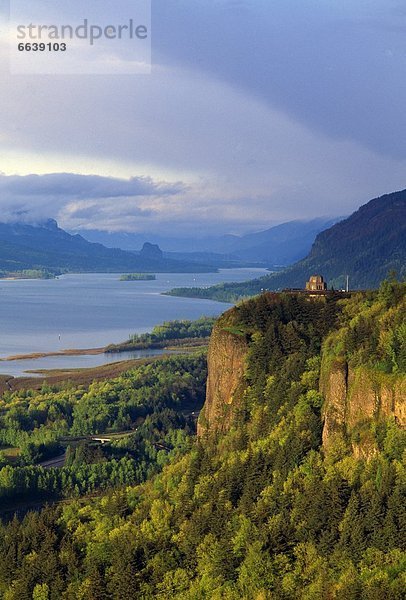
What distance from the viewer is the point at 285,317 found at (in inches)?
2484

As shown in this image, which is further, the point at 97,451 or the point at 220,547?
the point at 97,451

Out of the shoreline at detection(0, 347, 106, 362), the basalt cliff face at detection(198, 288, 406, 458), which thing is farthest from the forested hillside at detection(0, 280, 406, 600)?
the shoreline at detection(0, 347, 106, 362)

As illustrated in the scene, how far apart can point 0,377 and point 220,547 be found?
87.2 meters

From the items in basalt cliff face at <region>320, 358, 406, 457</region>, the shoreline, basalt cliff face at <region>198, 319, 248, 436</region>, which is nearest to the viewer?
basalt cliff face at <region>320, 358, 406, 457</region>

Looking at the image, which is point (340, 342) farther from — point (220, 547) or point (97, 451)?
point (97, 451)

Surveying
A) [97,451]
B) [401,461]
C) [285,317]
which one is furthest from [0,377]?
[401,461]

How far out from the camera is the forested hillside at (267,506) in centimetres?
4294

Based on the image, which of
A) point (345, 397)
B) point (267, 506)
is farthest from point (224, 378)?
point (267, 506)

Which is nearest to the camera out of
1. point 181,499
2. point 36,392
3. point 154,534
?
point 154,534

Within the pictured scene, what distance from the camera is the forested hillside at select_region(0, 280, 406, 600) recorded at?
42938mm

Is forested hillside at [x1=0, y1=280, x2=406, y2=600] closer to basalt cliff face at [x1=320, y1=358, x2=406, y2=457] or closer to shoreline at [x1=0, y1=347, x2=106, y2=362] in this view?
basalt cliff face at [x1=320, y1=358, x2=406, y2=457]

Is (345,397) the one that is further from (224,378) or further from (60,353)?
(60,353)

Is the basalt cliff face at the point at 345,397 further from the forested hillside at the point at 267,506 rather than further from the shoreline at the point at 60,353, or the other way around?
the shoreline at the point at 60,353

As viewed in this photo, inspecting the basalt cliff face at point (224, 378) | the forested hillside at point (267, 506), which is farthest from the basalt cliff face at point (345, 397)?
the forested hillside at point (267, 506)
